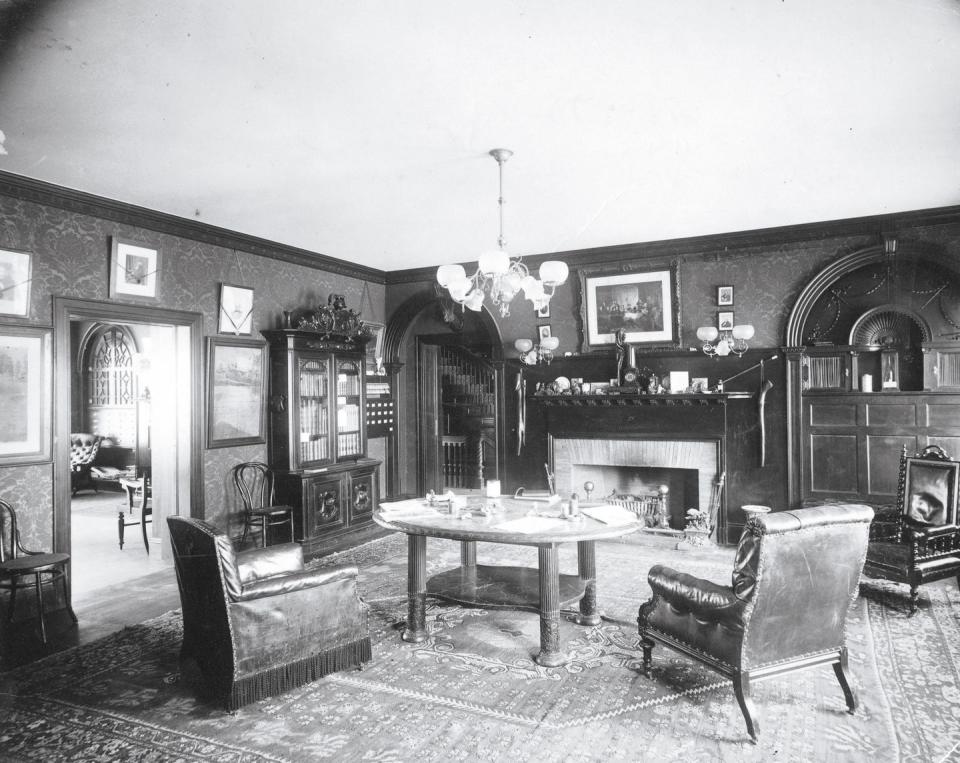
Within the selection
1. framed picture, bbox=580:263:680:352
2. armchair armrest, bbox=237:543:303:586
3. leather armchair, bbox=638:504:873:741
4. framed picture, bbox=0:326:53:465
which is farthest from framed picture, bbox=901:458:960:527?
framed picture, bbox=0:326:53:465

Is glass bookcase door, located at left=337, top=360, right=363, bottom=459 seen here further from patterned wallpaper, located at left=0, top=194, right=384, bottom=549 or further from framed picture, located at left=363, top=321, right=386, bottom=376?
patterned wallpaper, located at left=0, top=194, right=384, bottom=549

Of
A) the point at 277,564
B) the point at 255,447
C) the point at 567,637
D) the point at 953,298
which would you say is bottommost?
the point at 567,637

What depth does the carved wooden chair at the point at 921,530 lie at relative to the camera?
4.20 m

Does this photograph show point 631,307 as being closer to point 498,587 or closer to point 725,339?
point 725,339

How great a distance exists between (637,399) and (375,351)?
319cm

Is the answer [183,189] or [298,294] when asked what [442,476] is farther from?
[183,189]

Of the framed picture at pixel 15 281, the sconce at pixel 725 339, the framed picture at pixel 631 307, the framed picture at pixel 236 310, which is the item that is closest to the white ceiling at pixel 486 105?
the framed picture at pixel 15 281

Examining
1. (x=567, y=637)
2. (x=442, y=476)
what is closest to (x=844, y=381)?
(x=567, y=637)

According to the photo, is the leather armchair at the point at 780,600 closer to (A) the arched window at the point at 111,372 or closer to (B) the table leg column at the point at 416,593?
(B) the table leg column at the point at 416,593

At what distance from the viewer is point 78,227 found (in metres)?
4.77

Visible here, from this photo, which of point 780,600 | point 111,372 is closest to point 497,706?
point 780,600

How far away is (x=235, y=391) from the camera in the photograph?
5949 millimetres

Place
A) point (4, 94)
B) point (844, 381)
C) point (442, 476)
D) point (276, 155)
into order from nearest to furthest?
1. point (4, 94)
2. point (276, 155)
3. point (844, 381)
4. point (442, 476)

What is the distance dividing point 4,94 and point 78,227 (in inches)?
69.0
